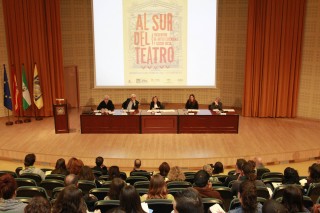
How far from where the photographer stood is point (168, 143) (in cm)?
935

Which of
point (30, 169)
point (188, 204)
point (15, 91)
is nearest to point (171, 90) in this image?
point (15, 91)

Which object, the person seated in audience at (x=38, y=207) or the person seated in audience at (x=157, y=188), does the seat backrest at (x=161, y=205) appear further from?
the person seated in audience at (x=38, y=207)

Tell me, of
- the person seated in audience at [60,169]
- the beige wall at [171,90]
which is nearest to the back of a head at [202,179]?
the person seated in audience at [60,169]

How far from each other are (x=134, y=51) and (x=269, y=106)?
463cm

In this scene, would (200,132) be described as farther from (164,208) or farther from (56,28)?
(164,208)

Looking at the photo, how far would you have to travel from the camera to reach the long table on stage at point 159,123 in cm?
1009

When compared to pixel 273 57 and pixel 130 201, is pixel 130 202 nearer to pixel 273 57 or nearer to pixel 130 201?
pixel 130 201

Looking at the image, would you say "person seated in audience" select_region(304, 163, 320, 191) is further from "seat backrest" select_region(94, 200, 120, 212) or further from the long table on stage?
the long table on stage

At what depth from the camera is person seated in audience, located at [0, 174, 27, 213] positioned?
3.43m

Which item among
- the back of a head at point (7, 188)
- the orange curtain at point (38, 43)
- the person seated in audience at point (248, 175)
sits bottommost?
the person seated in audience at point (248, 175)

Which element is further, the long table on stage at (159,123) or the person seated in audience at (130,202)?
the long table on stage at (159,123)

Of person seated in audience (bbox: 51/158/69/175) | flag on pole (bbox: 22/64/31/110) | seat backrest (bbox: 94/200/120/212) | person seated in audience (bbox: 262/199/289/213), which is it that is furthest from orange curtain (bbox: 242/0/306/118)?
person seated in audience (bbox: 262/199/289/213)

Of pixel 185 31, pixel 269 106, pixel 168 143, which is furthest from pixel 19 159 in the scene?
pixel 269 106

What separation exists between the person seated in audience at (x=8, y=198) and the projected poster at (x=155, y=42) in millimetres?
9354
